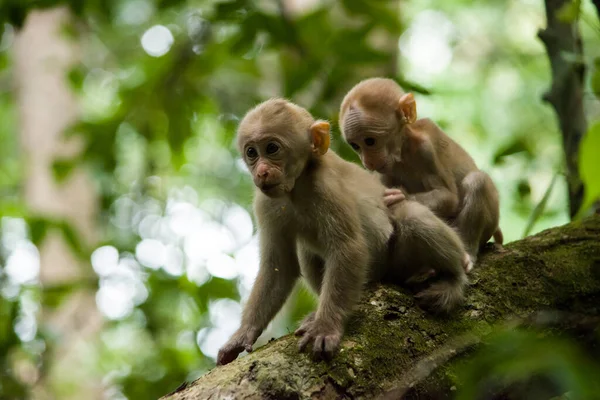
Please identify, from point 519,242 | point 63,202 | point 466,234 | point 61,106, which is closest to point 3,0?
point 466,234

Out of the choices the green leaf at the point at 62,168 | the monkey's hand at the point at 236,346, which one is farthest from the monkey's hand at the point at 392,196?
the green leaf at the point at 62,168

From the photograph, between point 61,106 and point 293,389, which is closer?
point 293,389

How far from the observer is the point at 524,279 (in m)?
4.93

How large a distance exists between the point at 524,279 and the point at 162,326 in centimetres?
481

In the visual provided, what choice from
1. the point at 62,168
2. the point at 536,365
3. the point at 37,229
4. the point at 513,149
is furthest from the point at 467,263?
the point at 62,168

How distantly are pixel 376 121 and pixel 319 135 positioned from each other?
91 centimetres

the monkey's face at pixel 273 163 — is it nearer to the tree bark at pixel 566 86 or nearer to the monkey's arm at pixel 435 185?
the monkey's arm at pixel 435 185

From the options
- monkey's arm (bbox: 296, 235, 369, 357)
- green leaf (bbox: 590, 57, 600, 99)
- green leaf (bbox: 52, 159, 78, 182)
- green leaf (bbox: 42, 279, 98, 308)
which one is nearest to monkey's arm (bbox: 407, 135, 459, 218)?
monkey's arm (bbox: 296, 235, 369, 357)

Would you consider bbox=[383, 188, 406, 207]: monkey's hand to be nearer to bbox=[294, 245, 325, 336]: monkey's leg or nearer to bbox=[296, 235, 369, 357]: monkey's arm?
bbox=[296, 235, 369, 357]: monkey's arm

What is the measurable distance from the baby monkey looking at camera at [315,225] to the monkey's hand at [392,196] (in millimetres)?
53

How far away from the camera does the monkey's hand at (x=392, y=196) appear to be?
18.2 ft

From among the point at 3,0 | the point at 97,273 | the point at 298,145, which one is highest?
the point at 3,0

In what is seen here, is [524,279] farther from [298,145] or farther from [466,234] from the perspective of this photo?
[298,145]

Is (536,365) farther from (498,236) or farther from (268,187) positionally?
(498,236)
